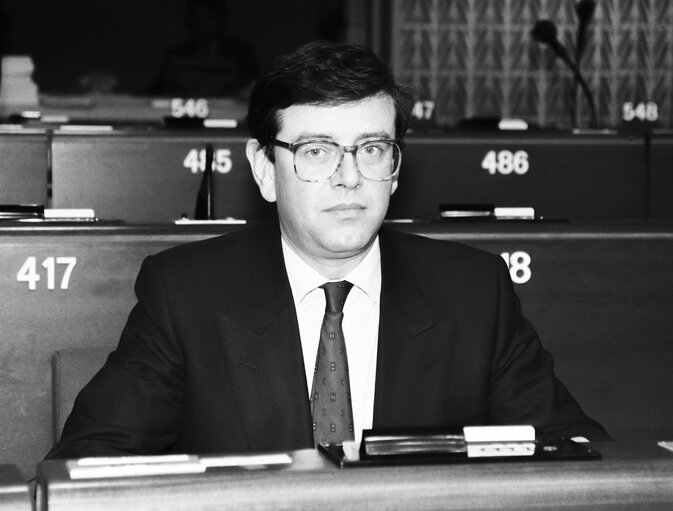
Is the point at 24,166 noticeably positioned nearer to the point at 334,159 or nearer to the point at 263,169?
the point at 263,169

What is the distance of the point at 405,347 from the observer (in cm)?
174

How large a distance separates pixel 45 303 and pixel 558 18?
5.18 metres

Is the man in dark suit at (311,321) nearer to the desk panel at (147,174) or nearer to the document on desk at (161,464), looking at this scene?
the document on desk at (161,464)

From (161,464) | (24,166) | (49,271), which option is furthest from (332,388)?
(24,166)

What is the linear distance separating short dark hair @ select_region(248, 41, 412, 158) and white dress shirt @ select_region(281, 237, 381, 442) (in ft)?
0.63

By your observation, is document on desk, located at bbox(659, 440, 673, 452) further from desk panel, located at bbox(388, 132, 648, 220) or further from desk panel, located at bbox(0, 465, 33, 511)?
desk panel, located at bbox(388, 132, 648, 220)

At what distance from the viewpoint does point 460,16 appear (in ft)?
22.1

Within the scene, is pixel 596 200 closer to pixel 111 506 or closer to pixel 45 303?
pixel 45 303

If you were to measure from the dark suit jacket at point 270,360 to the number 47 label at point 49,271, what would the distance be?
35 cm

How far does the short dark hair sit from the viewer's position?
5.40ft

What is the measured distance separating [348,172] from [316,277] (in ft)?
0.68

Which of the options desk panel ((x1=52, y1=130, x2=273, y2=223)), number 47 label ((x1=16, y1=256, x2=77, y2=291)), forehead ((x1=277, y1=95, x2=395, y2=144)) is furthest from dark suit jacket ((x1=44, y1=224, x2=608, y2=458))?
desk panel ((x1=52, y1=130, x2=273, y2=223))

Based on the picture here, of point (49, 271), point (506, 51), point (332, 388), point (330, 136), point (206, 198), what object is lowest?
point (332, 388)

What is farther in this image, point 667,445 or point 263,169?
point 263,169
